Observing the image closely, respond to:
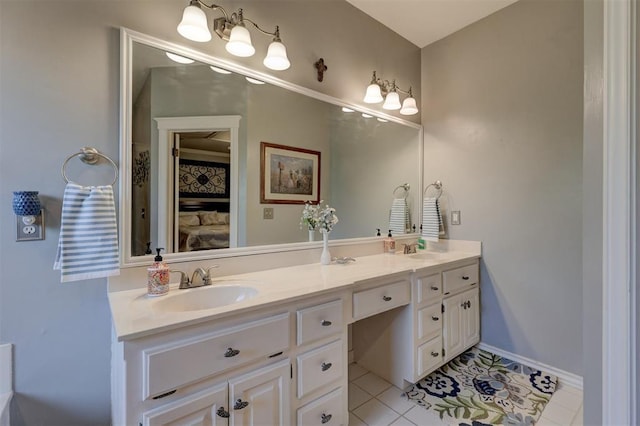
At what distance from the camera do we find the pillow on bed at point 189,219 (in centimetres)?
145

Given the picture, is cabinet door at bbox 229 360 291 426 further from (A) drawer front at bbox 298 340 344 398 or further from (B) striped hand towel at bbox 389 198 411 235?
(B) striped hand towel at bbox 389 198 411 235

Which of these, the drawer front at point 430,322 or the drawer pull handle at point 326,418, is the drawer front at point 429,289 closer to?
the drawer front at point 430,322

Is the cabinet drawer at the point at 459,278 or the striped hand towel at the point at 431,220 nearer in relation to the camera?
the cabinet drawer at the point at 459,278

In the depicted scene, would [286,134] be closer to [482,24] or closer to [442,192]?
[442,192]

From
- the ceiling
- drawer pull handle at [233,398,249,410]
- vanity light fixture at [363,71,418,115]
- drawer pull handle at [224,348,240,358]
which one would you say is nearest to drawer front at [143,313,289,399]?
drawer pull handle at [224,348,240,358]

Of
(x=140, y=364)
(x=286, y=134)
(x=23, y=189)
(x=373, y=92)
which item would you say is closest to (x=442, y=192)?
(x=373, y=92)

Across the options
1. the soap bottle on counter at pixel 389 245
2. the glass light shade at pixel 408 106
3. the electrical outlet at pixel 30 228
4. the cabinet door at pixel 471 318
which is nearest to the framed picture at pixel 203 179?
the electrical outlet at pixel 30 228

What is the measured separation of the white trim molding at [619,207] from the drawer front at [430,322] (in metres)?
1.20

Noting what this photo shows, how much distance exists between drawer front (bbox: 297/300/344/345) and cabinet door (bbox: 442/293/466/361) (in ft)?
3.22

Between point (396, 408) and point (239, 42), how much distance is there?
2196mm

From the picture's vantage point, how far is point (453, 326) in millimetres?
2088

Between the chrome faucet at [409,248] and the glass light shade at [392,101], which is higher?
the glass light shade at [392,101]

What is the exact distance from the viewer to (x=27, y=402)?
1.12m

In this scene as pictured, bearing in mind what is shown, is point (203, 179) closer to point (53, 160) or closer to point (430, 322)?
point (53, 160)
